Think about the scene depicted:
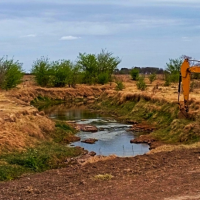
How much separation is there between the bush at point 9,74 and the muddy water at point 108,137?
38.4 feet

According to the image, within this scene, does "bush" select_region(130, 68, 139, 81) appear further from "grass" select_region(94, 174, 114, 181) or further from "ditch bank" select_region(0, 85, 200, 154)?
"grass" select_region(94, 174, 114, 181)

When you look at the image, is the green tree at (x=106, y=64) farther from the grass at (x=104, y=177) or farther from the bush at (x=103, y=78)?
the grass at (x=104, y=177)

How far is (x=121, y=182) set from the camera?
10766 mm

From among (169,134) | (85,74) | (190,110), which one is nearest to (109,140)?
(169,134)

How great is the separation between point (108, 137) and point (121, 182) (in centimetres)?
1513

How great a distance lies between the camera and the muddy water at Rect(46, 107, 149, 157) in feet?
70.5

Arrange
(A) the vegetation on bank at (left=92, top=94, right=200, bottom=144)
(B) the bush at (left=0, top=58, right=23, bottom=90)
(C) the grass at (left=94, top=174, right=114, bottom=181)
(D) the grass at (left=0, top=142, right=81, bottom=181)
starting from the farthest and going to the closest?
(B) the bush at (left=0, top=58, right=23, bottom=90)
(A) the vegetation on bank at (left=92, top=94, right=200, bottom=144)
(D) the grass at (left=0, top=142, right=81, bottom=181)
(C) the grass at (left=94, top=174, right=114, bottom=181)

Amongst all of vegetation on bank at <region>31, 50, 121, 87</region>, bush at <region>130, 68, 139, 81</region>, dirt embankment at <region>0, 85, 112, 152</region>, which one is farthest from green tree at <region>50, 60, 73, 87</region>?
dirt embankment at <region>0, 85, 112, 152</region>

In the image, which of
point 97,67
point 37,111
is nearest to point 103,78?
point 97,67

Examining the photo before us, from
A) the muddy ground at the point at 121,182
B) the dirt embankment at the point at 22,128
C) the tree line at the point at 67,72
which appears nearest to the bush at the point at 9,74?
the tree line at the point at 67,72

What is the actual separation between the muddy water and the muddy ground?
6984 mm

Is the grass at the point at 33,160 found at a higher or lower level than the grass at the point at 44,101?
lower

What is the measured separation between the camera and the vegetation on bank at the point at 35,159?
1517 cm

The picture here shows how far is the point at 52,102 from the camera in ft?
173
